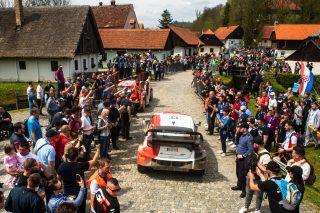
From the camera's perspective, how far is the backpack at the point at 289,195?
497cm

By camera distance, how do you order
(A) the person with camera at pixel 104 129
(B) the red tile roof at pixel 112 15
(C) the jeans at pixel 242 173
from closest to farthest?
(C) the jeans at pixel 242 173, (A) the person with camera at pixel 104 129, (B) the red tile roof at pixel 112 15

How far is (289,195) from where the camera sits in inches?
196

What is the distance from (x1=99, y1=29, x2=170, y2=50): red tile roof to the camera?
41.8 m

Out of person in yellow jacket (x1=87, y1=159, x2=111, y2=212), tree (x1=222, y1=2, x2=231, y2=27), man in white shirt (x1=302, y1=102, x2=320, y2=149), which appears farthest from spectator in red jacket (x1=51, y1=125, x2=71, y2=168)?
tree (x1=222, y1=2, x2=231, y2=27)

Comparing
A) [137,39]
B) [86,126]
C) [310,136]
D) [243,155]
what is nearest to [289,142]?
[243,155]

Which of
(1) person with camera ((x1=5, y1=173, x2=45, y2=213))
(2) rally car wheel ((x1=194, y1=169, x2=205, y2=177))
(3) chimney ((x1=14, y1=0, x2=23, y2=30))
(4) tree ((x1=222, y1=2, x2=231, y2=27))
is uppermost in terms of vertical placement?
(4) tree ((x1=222, y1=2, x2=231, y2=27))

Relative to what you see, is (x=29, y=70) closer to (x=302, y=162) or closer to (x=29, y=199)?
(x=29, y=199)

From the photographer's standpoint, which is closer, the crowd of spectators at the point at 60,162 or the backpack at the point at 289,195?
the crowd of spectators at the point at 60,162

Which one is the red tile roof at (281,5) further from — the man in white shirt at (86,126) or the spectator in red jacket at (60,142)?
the spectator in red jacket at (60,142)

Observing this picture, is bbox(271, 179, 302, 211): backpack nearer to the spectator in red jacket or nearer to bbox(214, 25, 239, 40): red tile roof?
the spectator in red jacket

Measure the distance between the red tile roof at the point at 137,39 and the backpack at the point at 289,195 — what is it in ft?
123

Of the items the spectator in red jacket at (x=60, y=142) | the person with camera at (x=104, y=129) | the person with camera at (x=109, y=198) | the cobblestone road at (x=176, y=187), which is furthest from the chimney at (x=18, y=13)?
the person with camera at (x=109, y=198)

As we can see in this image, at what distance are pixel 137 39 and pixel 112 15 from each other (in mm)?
14299

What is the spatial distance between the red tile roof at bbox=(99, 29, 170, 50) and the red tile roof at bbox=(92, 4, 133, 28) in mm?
10301
